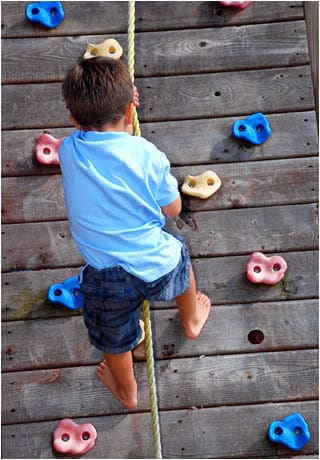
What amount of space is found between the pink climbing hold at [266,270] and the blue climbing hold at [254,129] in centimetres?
37

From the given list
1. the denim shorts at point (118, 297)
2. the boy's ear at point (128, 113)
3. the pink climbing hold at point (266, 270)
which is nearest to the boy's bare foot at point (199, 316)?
the pink climbing hold at point (266, 270)

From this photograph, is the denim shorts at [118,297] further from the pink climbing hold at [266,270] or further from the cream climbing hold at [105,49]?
the cream climbing hold at [105,49]

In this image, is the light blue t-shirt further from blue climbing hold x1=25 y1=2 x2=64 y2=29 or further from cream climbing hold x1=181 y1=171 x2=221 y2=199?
blue climbing hold x1=25 y1=2 x2=64 y2=29

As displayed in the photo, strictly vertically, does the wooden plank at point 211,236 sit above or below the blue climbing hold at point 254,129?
below

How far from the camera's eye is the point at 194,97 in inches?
114

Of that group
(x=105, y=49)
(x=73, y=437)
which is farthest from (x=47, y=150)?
(x=73, y=437)

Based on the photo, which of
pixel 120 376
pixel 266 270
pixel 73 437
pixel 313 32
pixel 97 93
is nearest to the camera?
pixel 97 93

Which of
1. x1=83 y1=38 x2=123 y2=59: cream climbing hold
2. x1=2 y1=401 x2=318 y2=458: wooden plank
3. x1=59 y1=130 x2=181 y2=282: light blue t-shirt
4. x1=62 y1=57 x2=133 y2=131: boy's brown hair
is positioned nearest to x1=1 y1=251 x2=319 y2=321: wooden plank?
x1=2 y1=401 x2=318 y2=458: wooden plank

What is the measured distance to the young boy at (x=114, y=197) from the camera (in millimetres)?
Result: 2049

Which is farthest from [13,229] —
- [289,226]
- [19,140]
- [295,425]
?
[295,425]

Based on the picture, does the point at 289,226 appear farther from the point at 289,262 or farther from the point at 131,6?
the point at 131,6

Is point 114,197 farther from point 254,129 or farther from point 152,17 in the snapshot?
point 152,17

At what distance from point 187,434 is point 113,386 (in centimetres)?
24

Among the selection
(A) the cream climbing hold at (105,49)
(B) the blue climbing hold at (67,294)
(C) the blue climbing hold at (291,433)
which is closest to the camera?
(C) the blue climbing hold at (291,433)
